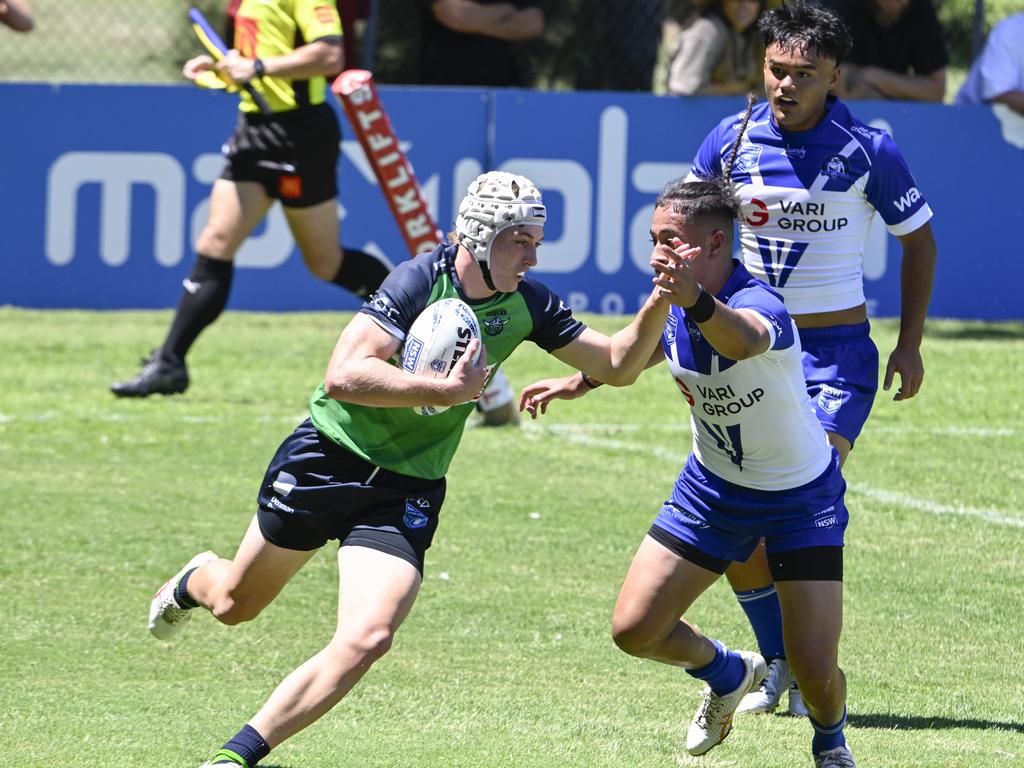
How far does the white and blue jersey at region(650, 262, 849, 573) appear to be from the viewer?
496 centimetres

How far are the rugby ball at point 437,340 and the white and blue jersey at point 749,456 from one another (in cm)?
63

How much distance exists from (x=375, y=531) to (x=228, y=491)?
3.44 m

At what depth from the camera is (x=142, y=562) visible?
7129mm

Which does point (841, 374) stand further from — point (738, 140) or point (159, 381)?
point (159, 381)

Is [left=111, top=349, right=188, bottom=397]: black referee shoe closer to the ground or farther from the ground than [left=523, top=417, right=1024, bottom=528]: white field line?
closer to the ground

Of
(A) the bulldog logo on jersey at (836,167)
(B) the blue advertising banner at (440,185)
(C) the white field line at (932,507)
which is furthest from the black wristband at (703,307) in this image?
(B) the blue advertising banner at (440,185)

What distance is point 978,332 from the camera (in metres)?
13.3

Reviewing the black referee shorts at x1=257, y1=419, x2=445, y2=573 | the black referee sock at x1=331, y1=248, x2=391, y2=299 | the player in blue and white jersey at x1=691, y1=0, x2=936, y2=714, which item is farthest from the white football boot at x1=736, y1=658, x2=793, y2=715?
the black referee sock at x1=331, y1=248, x2=391, y2=299

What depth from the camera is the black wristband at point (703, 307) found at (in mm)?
4523

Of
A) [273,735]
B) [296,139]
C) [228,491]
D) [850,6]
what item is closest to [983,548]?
[228,491]

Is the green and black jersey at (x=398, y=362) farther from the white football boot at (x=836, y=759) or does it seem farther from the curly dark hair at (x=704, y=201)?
the white football boot at (x=836, y=759)

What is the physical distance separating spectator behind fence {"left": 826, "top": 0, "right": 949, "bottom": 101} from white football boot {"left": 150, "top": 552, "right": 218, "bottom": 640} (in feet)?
30.0

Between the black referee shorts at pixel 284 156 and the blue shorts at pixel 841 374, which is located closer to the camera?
the blue shorts at pixel 841 374

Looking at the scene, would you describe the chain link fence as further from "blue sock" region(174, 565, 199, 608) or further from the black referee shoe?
"blue sock" region(174, 565, 199, 608)
